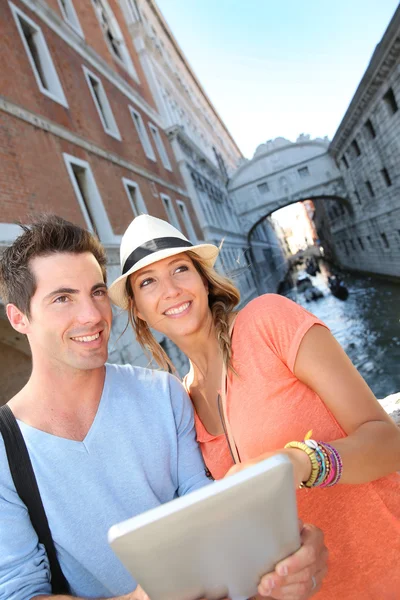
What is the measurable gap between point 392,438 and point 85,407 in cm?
114

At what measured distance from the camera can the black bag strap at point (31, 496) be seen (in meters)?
1.41

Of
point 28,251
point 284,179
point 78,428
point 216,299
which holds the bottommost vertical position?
point 78,428

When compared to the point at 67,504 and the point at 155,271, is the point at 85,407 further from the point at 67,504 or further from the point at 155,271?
the point at 155,271

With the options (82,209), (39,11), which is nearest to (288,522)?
(82,209)

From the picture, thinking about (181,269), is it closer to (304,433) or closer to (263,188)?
(304,433)

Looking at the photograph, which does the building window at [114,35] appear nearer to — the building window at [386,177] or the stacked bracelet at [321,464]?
the building window at [386,177]

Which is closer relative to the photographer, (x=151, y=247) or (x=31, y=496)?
(x=31, y=496)

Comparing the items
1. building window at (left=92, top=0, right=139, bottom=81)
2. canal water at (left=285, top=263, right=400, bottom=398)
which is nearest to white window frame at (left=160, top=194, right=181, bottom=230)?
building window at (left=92, top=0, right=139, bottom=81)

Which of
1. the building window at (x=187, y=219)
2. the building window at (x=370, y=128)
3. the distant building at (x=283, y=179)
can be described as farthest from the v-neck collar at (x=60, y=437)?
the distant building at (x=283, y=179)

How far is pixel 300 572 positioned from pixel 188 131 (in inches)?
1009

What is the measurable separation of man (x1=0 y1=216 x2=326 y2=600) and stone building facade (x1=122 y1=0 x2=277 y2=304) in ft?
34.6

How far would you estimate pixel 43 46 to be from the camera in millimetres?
8648

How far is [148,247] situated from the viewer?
6.18 ft

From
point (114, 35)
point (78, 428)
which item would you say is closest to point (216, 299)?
point (78, 428)
